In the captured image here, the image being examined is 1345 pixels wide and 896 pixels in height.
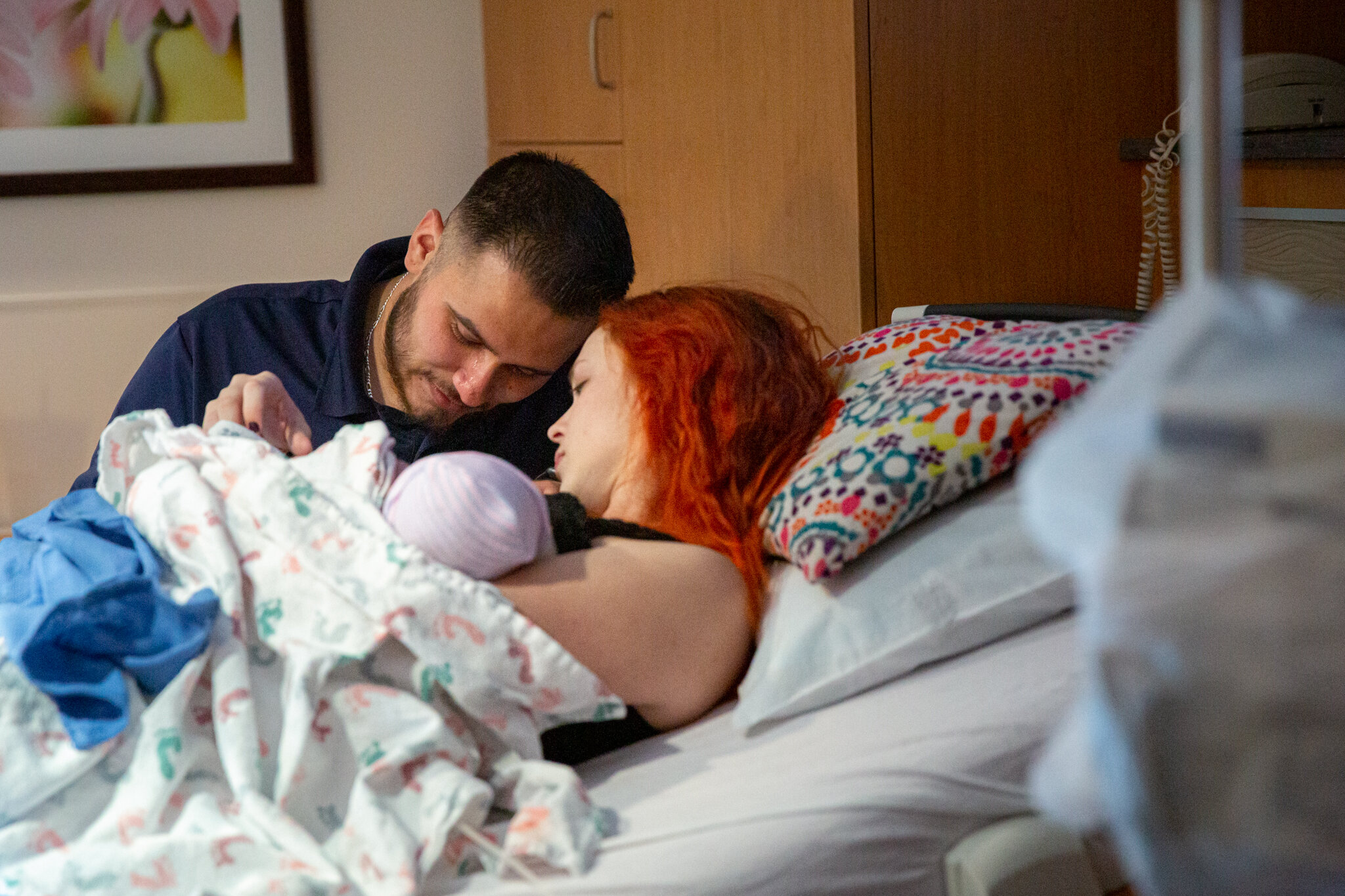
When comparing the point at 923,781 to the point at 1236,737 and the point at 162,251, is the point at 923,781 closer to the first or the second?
the point at 1236,737

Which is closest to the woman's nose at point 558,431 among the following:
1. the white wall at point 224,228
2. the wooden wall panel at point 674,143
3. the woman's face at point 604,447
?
the woman's face at point 604,447

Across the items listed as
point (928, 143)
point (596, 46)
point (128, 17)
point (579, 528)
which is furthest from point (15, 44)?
point (579, 528)

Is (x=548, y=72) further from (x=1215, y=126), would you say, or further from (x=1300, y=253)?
(x=1215, y=126)

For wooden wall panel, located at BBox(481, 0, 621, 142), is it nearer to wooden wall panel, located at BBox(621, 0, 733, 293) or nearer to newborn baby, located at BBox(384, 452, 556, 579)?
wooden wall panel, located at BBox(621, 0, 733, 293)

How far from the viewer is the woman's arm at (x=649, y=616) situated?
1029mm

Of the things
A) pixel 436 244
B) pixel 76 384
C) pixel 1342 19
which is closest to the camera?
pixel 436 244

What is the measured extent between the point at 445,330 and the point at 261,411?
0.43 metres

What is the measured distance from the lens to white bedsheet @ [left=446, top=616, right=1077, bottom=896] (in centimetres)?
88

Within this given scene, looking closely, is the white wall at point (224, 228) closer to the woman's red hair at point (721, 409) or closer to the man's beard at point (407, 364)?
the man's beard at point (407, 364)

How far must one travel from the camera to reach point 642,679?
1.06 m

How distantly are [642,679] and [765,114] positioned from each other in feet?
4.09

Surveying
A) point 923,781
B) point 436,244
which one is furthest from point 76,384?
point 923,781

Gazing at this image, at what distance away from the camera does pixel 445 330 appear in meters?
1.74

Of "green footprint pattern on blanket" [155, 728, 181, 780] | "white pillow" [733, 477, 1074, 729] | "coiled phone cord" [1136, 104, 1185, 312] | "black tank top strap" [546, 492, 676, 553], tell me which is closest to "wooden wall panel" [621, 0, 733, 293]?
"coiled phone cord" [1136, 104, 1185, 312]
